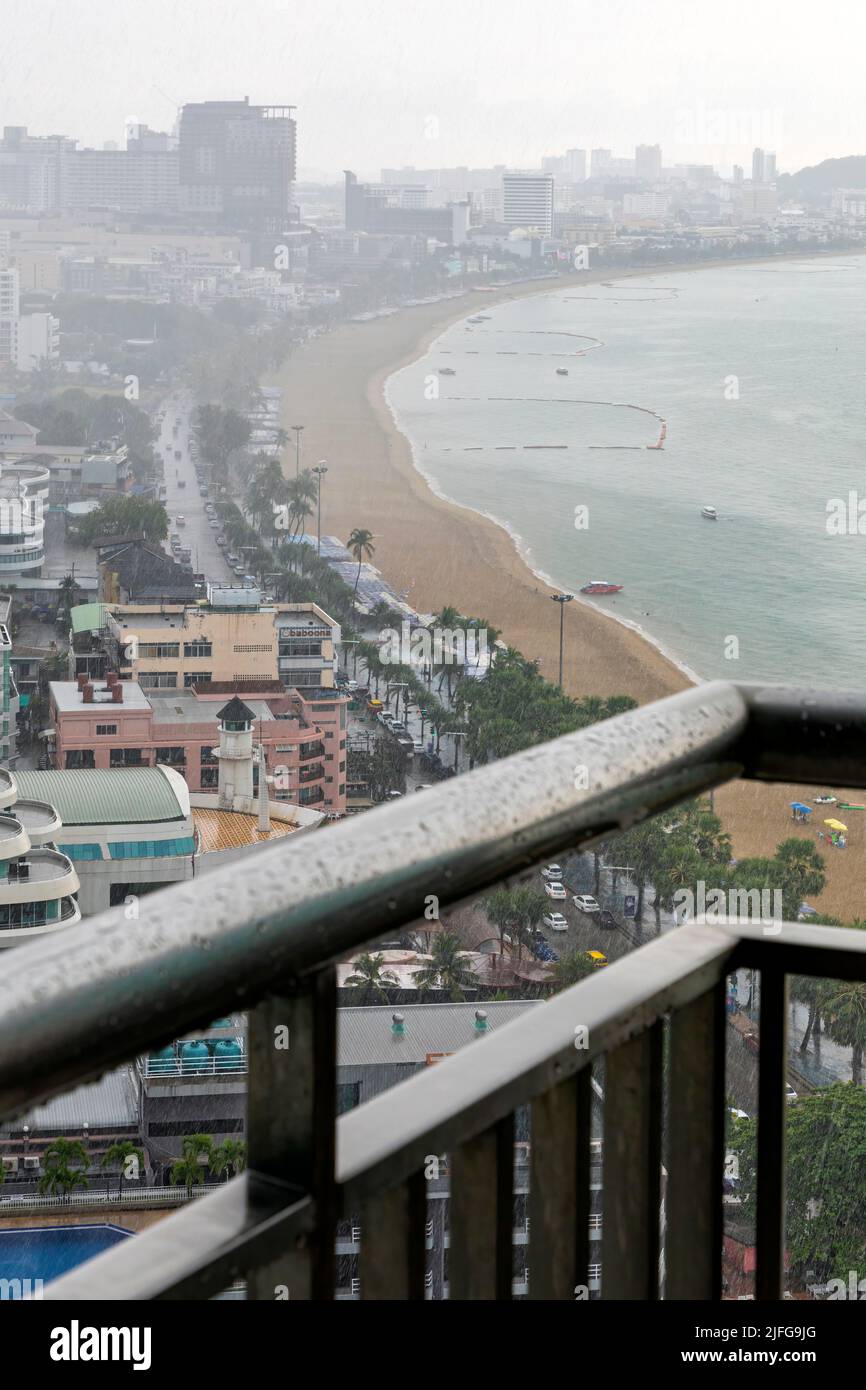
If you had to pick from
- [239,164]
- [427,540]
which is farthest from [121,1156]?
[239,164]

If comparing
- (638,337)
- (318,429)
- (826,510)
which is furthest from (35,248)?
(826,510)

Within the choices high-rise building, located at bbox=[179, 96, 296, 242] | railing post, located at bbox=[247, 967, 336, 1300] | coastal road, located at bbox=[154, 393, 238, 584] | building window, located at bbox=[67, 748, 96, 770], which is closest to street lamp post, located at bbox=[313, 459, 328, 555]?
coastal road, located at bbox=[154, 393, 238, 584]

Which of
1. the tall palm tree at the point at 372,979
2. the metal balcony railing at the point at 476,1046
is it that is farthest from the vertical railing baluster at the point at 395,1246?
the tall palm tree at the point at 372,979

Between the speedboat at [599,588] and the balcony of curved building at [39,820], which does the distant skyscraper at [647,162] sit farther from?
the balcony of curved building at [39,820]

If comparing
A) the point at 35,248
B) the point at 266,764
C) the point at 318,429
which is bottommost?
the point at 266,764

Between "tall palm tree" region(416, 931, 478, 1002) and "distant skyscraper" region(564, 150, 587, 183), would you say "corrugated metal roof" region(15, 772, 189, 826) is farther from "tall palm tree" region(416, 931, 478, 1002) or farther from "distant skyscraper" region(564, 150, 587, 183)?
"distant skyscraper" region(564, 150, 587, 183)

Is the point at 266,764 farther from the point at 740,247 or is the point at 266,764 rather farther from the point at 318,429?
the point at 740,247
